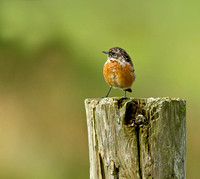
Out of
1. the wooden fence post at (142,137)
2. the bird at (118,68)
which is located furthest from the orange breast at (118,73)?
the wooden fence post at (142,137)

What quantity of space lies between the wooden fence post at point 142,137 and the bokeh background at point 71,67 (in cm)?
564

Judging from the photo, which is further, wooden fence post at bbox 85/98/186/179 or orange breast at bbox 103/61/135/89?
orange breast at bbox 103/61/135/89

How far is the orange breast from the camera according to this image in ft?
17.1

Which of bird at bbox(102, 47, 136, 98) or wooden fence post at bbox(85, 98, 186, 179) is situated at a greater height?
bird at bbox(102, 47, 136, 98)

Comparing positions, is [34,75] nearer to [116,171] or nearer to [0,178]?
[0,178]

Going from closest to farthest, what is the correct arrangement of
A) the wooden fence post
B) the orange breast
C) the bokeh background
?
the wooden fence post, the orange breast, the bokeh background

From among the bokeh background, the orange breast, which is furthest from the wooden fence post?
the bokeh background

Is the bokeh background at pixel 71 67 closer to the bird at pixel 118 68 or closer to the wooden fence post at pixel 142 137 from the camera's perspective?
the bird at pixel 118 68

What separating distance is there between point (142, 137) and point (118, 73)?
2.24m

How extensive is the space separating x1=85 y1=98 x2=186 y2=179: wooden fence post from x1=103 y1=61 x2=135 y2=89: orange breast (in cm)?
203

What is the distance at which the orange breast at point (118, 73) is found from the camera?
520 centimetres

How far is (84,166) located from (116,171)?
5.82m

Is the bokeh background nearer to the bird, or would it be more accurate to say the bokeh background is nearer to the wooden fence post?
the bird

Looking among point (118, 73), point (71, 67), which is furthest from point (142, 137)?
point (71, 67)
